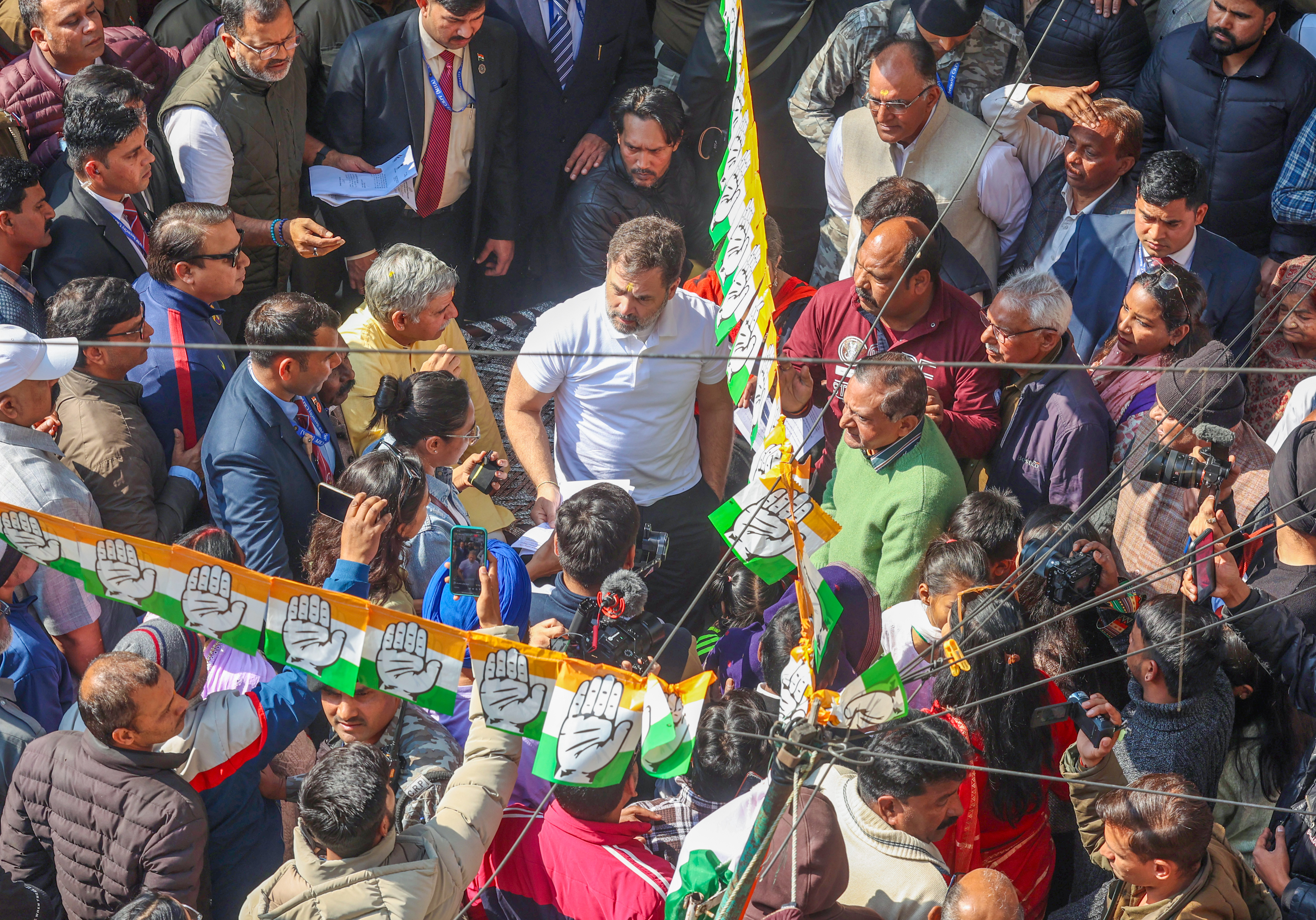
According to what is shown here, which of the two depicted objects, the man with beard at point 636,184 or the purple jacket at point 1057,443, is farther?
the man with beard at point 636,184

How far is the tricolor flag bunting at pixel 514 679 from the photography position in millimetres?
2654

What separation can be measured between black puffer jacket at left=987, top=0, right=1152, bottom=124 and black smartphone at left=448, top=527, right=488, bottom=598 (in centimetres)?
388

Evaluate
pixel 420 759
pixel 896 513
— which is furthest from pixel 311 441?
pixel 896 513

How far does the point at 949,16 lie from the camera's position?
5309 millimetres

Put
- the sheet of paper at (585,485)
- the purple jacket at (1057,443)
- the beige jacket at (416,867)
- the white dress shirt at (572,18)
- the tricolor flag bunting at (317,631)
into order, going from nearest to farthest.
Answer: the beige jacket at (416,867), the tricolor flag bunting at (317,631), the purple jacket at (1057,443), the sheet of paper at (585,485), the white dress shirt at (572,18)

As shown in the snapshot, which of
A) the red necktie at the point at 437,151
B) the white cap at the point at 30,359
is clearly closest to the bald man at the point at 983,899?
the white cap at the point at 30,359

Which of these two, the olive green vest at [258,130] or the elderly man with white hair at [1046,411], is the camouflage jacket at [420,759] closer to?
the elderly man with white hair at [1046,411]

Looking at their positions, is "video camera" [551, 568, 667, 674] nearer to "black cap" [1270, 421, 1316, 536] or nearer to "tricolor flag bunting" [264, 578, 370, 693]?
"tricolor flag bunting" [264, 578, 370, 693]

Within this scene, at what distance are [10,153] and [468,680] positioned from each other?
3070mm

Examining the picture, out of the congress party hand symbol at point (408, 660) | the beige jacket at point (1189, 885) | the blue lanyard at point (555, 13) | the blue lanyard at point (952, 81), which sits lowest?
the beige jacket at point (1189, 885)

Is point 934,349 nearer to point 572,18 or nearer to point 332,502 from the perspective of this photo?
point 332,502

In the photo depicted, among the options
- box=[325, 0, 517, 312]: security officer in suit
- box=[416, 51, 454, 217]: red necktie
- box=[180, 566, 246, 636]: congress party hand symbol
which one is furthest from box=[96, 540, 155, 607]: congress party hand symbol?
box=[416, 51, 454, 217]: red necktie

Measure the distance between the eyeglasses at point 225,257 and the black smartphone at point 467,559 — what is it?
1805mm

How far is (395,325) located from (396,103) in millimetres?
1356
